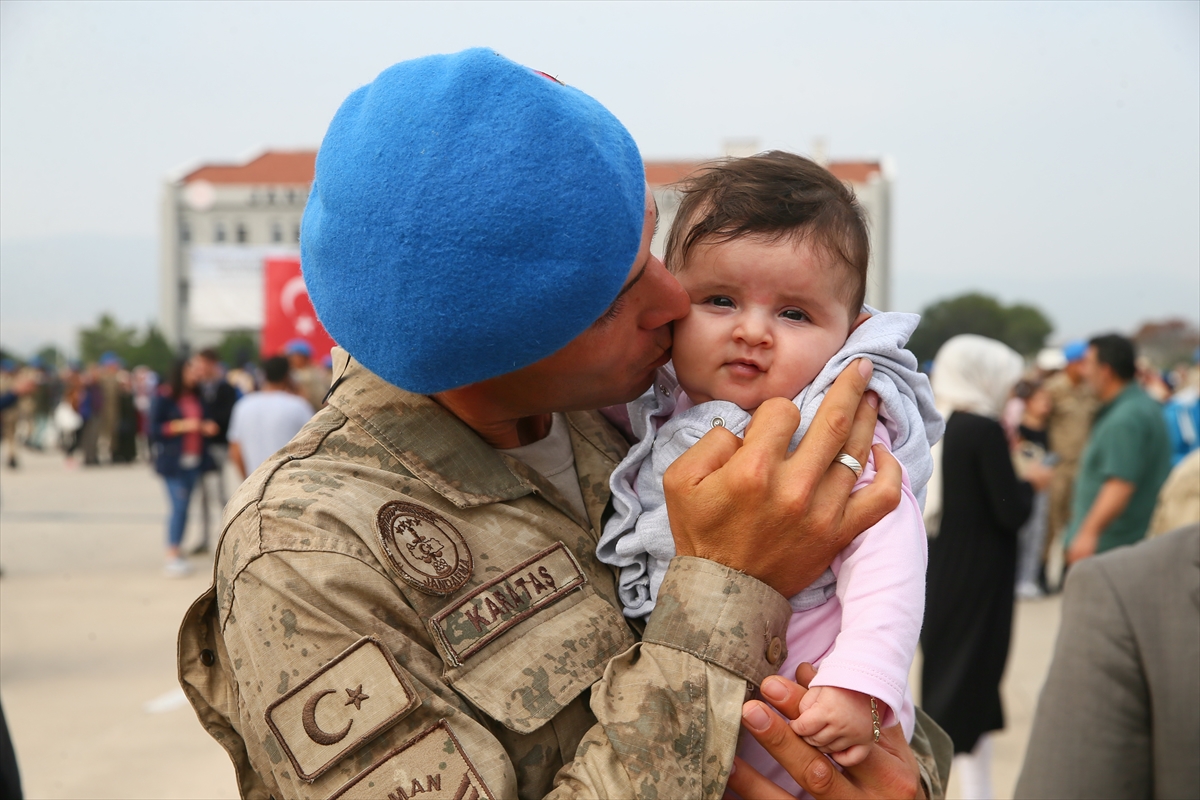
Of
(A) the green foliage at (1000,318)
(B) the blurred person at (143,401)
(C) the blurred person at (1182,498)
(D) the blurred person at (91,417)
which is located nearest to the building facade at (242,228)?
(C) the blurred person at (1182,498)

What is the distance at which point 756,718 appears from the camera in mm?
1291

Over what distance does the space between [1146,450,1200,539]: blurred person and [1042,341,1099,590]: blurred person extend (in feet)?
16.1

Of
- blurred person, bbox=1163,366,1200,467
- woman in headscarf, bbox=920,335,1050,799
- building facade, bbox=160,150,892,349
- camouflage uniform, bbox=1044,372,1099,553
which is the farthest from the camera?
blurred person, bbox=1163,366,1200,467

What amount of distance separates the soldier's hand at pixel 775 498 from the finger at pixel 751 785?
9.4 inches

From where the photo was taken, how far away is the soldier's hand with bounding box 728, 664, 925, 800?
130cm

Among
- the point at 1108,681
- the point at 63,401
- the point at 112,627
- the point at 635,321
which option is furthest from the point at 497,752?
the point at 63,401

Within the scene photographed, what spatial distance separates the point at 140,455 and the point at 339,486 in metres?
22.2

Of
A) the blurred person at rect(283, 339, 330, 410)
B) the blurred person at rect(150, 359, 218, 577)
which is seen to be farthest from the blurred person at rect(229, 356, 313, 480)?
the blurred person at rect(283, 339, 330, 410)

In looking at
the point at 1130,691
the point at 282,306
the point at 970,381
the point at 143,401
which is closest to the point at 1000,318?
the point at 143,401

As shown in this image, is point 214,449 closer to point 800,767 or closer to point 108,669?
point 108,669

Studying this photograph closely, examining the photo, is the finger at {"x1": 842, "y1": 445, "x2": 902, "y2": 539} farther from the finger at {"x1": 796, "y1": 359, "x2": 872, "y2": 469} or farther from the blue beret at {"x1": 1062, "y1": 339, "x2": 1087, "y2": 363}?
the blue beret at {"x1": 1062, "y1": 339, "x2": 1087, "y2": 363}

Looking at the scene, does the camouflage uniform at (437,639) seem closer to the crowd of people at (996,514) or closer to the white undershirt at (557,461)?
the white undershirt at (557,461)

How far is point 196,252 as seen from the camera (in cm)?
1426

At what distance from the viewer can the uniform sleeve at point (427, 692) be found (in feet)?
3.84
